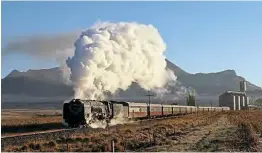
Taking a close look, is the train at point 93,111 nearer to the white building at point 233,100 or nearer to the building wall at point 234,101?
the building wall at point 234,101

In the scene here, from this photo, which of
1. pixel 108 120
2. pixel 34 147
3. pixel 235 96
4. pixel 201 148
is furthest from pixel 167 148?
pixel 235 96

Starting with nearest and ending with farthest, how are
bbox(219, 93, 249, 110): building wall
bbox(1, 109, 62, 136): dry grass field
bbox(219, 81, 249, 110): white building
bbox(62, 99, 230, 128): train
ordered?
bbox(1, 109, 62, 136): dry grass field < bbox(62, 99, 230, 128): train < bbox(219, 93, 249, 110): building wall < bbox(219, 81, 249, 110): white building

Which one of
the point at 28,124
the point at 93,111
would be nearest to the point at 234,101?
the point at 28,124

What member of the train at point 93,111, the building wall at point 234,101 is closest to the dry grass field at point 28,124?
the train at point 93,111

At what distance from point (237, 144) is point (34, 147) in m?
11.1

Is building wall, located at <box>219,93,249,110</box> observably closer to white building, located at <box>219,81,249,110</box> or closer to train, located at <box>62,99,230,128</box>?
white building, located at <box>219,81,249,110</box>

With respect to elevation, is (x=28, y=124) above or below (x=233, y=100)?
below

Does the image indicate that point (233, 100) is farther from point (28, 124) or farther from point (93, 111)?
point (93, 111)

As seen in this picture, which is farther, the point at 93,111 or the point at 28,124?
the point at 28,124

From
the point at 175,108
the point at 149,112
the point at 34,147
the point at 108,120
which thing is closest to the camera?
the point at 34,147

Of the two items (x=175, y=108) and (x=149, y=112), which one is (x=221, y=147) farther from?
(x=175, y=108)

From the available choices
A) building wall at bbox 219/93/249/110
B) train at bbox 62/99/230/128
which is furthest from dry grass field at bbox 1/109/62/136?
building wall at bbox 219/93/249/110

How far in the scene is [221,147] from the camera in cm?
2477

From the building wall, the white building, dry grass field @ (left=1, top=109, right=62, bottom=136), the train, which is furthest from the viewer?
the white building
